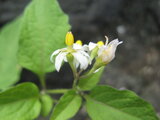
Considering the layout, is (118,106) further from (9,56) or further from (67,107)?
(9,56)

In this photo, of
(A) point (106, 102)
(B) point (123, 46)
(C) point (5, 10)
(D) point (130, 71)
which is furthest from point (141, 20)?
(A) point (106, 102)

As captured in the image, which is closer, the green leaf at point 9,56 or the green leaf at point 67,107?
the green leaf at point 67,107

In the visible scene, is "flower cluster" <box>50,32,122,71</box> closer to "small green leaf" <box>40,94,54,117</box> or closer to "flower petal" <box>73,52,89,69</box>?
"flower petal" <box>73,52,89,69</box>

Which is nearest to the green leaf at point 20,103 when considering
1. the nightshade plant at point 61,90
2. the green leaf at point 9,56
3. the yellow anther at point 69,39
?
the nightshade plant at point 61,90

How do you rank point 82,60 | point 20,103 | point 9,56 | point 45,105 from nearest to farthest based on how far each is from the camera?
point 82,60
point 20,103
point 45,105
point 9,56

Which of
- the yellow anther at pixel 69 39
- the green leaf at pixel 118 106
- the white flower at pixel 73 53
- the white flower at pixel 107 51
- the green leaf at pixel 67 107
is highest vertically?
the yellow anther at pixel 69 39

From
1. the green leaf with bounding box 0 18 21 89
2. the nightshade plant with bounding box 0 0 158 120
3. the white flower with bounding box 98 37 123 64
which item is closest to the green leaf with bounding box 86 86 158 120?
the nightshade plant with bounding box 0 0 158 120

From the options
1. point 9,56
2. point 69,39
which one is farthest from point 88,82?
point 9,56

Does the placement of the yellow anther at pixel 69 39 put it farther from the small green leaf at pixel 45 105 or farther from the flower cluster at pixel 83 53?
the small green leaf at pixel 45 105
